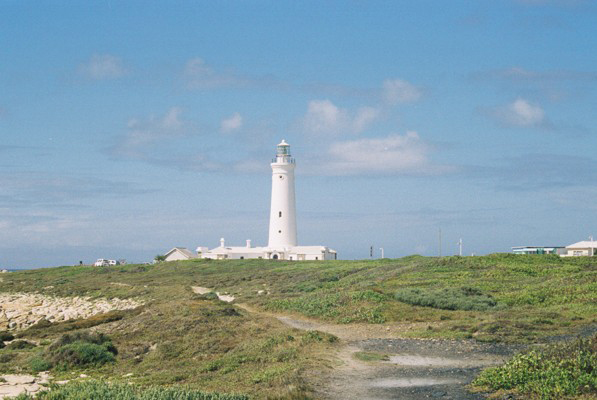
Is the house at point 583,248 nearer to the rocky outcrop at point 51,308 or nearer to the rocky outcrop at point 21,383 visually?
the rocky outcrop at point 51,308

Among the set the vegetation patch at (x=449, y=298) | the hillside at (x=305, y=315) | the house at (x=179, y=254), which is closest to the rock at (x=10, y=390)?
the hillside at (x=305, y=315)

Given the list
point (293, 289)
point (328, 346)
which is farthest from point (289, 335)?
point (293, 289)

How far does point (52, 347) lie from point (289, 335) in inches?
296

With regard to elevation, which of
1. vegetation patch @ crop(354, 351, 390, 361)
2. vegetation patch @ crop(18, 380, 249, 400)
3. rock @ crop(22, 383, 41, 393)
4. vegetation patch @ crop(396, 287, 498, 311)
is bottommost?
rock @ crop(22, 383, 41, 393)

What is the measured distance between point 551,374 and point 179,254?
78.5 m

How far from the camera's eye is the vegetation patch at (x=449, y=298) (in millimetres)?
27875

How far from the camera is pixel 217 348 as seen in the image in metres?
19.9

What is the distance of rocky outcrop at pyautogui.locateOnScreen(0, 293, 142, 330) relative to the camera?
124 ft

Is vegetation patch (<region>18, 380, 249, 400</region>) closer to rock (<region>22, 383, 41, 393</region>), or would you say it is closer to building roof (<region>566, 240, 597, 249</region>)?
rock (<region>22, 383, 41, 393</region>)

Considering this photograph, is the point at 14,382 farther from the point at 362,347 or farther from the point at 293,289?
the point at 293,289

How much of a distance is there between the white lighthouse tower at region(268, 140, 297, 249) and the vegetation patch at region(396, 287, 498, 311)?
43080 mm

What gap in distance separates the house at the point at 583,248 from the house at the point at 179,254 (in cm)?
4747

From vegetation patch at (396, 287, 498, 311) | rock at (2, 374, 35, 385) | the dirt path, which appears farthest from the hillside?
rock at (2, 374, 35, 385)

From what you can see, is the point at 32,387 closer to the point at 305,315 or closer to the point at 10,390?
the point at 10,390
